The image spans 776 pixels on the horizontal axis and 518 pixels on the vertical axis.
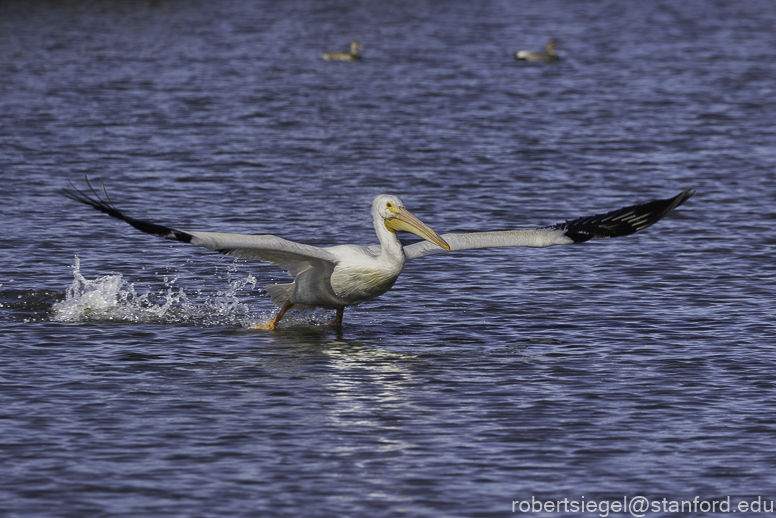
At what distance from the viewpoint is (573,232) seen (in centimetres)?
1310

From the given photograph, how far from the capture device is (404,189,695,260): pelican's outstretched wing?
1308cm

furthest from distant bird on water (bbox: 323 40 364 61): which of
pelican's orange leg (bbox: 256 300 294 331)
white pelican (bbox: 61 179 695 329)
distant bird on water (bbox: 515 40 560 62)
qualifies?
white pelican (bbox: 61 179 695 329)

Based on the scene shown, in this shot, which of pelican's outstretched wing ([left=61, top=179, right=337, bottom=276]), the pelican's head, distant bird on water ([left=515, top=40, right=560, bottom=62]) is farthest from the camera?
distant bird on water ([left=515, top=40, right=560, bottom=62])

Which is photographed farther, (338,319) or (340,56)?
(340,56)

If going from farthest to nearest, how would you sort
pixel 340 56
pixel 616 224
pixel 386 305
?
pixel 340 56 < pixel 386 305 < pixel 616 224

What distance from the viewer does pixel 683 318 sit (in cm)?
1399

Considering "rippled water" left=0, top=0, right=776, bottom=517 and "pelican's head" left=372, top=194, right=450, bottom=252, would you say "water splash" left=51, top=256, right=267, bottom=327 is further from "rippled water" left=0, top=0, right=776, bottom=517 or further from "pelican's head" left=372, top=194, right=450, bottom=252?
"pelican's head" left=372, top=194, right=450, bottom=252

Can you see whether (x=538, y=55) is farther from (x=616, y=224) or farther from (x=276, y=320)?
(x=276, y=320)

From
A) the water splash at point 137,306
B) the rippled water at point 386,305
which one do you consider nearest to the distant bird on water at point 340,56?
the rippled water at point 386,305

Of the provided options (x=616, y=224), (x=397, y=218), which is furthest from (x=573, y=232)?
(x=397, y=218)

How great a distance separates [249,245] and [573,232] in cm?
335

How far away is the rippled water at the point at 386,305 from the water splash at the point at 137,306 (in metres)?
0.04

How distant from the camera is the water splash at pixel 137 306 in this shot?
14.0 m

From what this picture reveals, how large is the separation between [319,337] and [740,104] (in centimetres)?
1876
